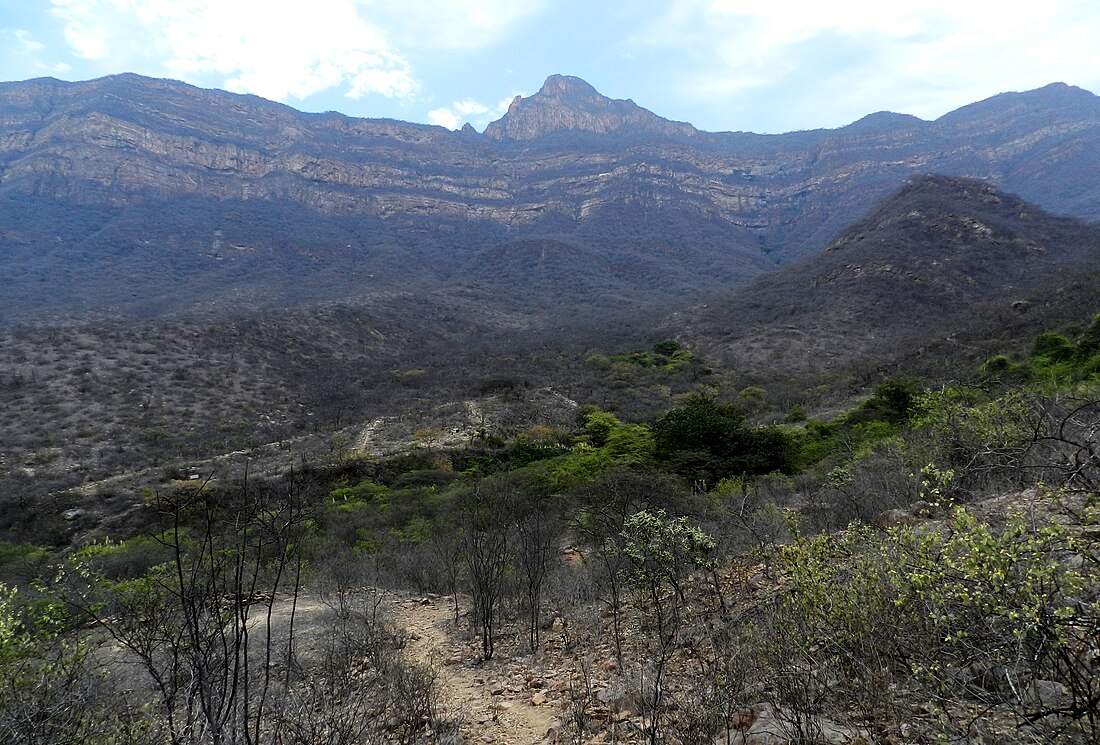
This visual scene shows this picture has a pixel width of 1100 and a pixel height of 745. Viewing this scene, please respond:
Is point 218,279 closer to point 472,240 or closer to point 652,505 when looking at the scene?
point 472,240

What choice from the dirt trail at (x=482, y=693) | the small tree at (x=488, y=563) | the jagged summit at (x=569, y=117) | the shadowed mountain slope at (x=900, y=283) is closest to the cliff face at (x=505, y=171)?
the jagged summit at (x=569, y=117)

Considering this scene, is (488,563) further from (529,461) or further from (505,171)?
(505,171)

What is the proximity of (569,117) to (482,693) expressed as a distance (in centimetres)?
17712

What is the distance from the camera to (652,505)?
35.7 feet

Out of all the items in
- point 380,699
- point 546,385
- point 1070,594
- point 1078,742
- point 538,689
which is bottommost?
point 546,385

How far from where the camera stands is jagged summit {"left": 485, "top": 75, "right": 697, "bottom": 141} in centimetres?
16025

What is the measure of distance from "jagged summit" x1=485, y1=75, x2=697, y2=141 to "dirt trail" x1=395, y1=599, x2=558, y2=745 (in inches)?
6550

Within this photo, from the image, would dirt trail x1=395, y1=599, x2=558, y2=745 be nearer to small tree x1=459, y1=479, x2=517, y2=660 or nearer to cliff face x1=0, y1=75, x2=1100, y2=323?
small tree x1=459, y1=479, x2=517, y2=660

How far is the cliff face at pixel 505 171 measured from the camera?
8675 cm

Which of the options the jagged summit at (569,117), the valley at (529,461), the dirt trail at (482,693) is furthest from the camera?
the jagged summit at (569,117)

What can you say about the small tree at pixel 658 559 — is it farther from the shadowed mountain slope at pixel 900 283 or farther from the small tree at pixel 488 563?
the shadowed mountain slope at pixel 900 283

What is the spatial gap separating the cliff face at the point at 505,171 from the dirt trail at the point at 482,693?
73319 millimetres

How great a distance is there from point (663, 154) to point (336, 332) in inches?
4154

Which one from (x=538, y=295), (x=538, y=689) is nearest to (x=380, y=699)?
(x=538, y=689)
